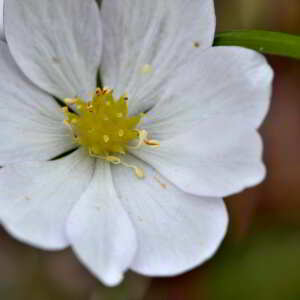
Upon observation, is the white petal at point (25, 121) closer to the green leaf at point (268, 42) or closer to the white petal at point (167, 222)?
the white petal at point (167, 222)

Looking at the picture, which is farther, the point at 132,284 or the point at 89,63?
the point at 132,284

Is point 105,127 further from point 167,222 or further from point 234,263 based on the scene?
point 234,263

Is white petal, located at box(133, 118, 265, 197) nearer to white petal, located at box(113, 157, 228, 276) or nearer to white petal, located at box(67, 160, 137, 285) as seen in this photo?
white petal, located at box(113, 157, 228, 276)

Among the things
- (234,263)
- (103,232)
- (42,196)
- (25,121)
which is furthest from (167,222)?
(234,263)

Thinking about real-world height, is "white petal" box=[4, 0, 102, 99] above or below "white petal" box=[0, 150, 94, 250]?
above

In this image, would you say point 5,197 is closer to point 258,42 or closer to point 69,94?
point 69,94

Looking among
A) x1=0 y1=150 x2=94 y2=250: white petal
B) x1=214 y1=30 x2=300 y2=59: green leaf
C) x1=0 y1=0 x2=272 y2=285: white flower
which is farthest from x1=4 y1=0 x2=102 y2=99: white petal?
x1=214 y1=30 x2=300 y2=59: green leaf

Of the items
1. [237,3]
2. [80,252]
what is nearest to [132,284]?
[80,252]
